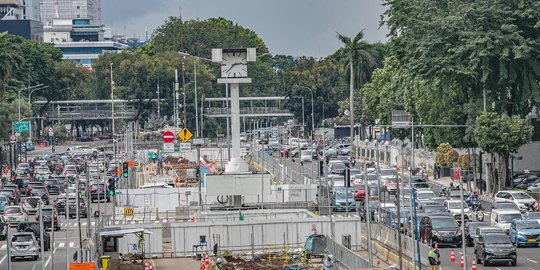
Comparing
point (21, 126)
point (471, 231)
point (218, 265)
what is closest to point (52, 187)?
point (21, 126)

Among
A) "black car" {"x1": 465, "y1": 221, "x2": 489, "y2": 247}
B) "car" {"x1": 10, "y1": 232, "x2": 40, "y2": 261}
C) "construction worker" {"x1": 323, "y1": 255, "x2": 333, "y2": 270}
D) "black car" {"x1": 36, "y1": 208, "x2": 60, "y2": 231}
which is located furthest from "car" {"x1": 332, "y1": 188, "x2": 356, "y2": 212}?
"construction worker" {"x1": 323, "y1": 255, "x2": 333, "y2": 270}

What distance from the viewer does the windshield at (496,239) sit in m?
59.9

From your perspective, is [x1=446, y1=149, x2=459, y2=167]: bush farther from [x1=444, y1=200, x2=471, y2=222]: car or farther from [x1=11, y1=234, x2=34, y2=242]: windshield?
[x1=11, y1=234, x2=34, y2=242]: windshield

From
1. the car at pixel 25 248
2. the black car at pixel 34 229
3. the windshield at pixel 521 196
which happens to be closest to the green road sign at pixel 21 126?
the windshield at pixel 521 196

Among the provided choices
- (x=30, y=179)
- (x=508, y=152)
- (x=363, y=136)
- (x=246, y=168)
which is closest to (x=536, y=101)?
(x=508, y=152)

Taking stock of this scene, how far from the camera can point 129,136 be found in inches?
5669

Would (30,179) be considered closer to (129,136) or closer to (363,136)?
(129,136)

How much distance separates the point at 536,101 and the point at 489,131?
18.3ft

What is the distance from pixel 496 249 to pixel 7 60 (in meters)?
114

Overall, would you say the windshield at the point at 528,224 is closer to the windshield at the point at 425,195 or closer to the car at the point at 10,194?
the windshield at the point at 425,195

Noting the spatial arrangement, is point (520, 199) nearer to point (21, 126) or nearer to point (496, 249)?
point (496, 249)

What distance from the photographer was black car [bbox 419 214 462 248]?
222 feet

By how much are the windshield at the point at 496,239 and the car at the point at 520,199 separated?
22.9m

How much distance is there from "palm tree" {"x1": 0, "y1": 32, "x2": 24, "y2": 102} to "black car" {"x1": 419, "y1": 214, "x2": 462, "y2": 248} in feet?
341
